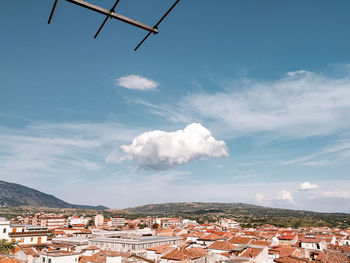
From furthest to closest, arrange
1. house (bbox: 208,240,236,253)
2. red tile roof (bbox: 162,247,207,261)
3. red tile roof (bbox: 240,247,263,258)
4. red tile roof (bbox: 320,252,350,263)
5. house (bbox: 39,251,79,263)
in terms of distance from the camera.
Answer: house (bbox: 208,240,236,253) → red tile roof (bbox: 240,247,263,258) → red tile roof (bbox: 162,247,207,261) → red tile roof (bbox: 320,252,350,263) → house (bbox: 39,251,79,263)

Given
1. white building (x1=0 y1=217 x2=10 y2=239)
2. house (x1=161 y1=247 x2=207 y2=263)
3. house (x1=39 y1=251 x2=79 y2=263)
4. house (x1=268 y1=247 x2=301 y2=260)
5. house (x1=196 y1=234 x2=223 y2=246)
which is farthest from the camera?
house (x1=196 y1=234 x2=223 y2=246)

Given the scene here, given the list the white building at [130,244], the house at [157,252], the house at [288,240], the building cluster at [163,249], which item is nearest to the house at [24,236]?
the building cluster at [163,249]

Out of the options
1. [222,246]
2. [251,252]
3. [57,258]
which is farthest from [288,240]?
[57,258]

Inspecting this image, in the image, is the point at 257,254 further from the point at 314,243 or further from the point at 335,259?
the point at 314,243

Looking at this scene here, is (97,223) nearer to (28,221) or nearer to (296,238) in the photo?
(28,221)

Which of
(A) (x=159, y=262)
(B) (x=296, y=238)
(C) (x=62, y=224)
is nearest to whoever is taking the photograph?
(A) (x=159, y=262)

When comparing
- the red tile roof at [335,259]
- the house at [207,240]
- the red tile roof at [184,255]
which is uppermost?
the red tile roof at [335,259]

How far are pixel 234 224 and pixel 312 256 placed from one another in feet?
343

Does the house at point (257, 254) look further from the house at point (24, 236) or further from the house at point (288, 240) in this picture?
the house at point (24, 236)

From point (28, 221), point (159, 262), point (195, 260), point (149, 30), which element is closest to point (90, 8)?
point (149, 30)

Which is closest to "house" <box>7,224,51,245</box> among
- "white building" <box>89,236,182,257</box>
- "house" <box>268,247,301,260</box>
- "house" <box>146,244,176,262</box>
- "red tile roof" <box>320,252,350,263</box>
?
"white building" <box>89,236,182,257</box>

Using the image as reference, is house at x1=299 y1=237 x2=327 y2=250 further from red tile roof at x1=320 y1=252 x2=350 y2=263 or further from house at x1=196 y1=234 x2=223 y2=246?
red tile roof at x1=320 y1=252 x2=350 y2=263

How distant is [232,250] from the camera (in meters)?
54.7

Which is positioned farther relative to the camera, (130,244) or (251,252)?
(130,244)
